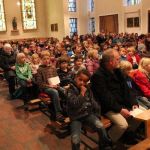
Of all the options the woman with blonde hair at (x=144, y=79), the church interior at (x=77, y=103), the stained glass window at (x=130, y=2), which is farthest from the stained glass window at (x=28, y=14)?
the woman with blonde hair at (x=144, y=79)

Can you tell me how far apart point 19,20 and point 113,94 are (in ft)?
53.2

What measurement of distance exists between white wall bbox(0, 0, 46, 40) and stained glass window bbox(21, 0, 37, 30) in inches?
12.0

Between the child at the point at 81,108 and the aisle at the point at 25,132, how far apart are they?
0.46 m

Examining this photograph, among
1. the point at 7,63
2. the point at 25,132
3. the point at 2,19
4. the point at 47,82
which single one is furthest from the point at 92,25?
the point at 25,132

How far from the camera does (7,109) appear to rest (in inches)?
191

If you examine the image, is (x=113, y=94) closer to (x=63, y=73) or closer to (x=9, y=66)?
(x=63, y=73)

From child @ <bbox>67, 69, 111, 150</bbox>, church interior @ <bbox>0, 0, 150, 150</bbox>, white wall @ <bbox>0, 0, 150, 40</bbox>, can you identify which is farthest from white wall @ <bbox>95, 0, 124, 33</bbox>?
child @ <bbox>67, 69, 111, 150</bbox>

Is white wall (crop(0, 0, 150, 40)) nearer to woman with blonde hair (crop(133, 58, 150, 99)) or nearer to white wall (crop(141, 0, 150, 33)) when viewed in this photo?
white wall (crop(141, 0, 150, 33))

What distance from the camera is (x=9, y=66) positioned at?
5723mm

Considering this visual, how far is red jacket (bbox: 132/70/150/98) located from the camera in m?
3.54

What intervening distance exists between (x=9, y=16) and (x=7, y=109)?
14.0 m

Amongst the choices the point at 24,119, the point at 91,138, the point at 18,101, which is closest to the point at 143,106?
the point at 91,138

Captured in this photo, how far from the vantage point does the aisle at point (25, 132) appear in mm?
3297

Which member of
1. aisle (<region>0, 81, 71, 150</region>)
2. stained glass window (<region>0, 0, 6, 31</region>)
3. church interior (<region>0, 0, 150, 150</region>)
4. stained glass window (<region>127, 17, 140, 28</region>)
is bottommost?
aisle (<region>0, 81, 71, 150</region>)
